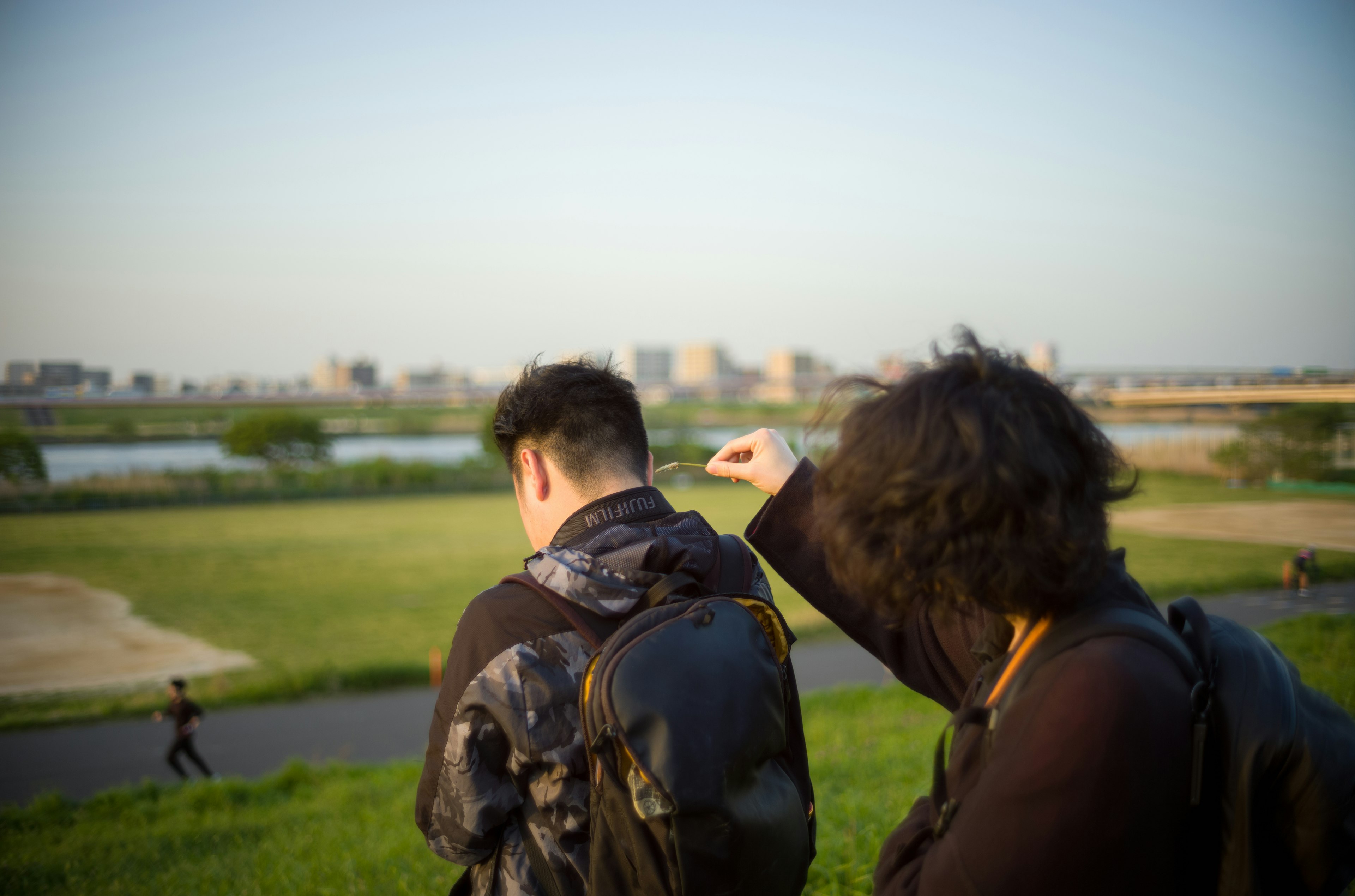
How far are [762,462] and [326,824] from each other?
5.87 meters

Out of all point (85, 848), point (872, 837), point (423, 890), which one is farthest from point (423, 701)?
point (872, 837)

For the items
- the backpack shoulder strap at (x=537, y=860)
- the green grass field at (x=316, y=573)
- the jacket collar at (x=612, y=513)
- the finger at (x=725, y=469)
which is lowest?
the green grass field at (x=316, y=573)

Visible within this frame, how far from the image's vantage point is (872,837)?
4344mm

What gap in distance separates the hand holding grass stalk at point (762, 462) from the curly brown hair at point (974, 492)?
2.67ft

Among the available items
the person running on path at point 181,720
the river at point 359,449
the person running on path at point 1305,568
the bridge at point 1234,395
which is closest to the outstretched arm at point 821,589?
the river at point 359,449

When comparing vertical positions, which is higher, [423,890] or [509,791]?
[509,791]

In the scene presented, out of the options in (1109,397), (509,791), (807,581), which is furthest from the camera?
(1109,397)

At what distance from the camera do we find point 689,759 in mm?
1494

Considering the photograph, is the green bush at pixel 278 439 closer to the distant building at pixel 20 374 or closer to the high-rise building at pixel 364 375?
the high-rise building at pixel 364 375

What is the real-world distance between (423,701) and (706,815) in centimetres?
1344

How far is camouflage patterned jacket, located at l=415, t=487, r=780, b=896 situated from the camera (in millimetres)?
1719

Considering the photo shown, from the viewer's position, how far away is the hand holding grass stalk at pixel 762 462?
215 cm

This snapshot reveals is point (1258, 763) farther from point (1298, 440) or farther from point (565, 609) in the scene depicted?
point (1298, 440)

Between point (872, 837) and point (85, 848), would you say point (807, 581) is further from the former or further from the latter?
point (85, 848)
